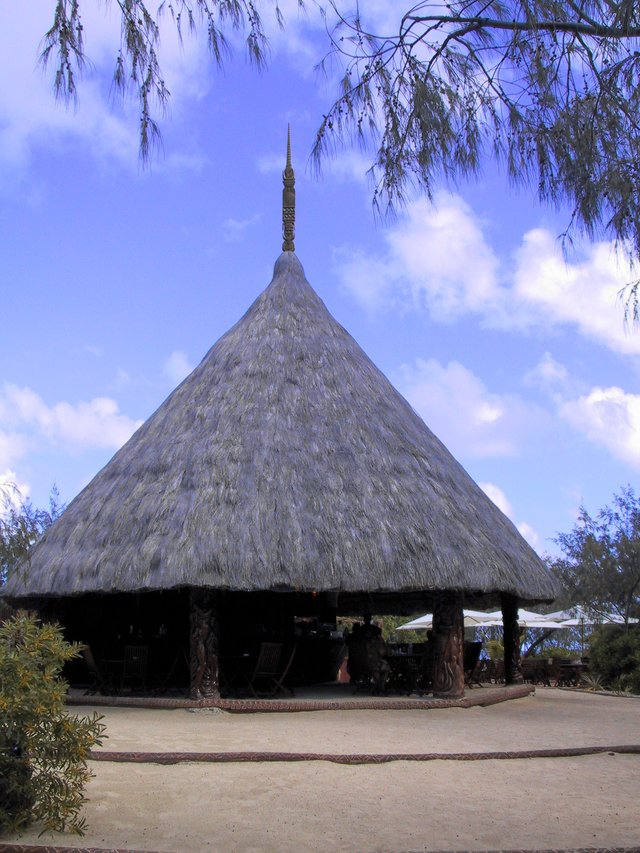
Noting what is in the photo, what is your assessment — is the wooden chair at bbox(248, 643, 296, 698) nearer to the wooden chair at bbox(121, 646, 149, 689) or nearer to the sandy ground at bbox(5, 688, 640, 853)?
the wooden chair at bbox(121, 646, 149, 689)

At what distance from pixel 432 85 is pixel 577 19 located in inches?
43.6

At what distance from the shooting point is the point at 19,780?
5449 mm

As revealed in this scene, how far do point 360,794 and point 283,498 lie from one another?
20.6ft

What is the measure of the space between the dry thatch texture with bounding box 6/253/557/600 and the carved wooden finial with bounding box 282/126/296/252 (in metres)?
2.43

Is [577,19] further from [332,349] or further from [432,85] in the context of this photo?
[332,349]

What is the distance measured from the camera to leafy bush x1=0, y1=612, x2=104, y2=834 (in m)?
5.29

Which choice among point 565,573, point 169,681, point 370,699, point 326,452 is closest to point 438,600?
point 370,699

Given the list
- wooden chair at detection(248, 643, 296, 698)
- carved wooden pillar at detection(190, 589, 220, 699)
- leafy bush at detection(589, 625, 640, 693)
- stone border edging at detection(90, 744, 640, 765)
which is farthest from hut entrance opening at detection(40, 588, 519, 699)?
stone border edging at detection(90, 744, 640, 765)

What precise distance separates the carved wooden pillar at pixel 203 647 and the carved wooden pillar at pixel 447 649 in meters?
3.01

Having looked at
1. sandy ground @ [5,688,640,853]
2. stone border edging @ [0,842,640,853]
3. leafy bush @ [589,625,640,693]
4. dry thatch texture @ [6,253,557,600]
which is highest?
dry thatch texture @ [6,253,557,600]

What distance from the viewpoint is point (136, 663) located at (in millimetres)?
13258

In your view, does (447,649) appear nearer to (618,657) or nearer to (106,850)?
(618,657)

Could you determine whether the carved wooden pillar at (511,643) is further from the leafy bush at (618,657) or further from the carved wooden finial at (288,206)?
the carved wooden finial at (288,206)

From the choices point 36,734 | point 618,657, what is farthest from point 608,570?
point 36,734
